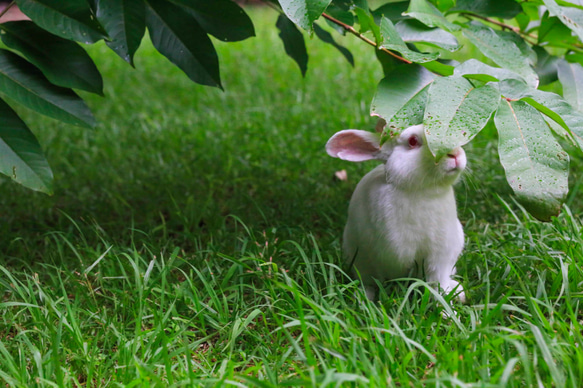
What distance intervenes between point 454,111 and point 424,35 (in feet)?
1.82

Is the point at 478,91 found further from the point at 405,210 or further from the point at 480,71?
the point at 405,210

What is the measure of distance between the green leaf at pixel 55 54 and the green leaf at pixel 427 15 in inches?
46.5

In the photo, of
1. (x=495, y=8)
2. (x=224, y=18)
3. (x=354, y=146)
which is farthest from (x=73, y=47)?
(x=495, y=8)

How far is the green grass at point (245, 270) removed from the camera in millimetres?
1823

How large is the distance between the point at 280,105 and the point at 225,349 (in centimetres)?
311

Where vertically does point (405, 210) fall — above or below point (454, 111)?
below

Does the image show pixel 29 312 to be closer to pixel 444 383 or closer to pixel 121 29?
pixel 121 29

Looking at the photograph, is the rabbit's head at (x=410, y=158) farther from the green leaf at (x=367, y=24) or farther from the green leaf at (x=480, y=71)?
the green leaf at (x=367, y=24)

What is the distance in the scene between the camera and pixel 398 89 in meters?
1.96

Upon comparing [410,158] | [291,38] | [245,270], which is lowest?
[245,270]

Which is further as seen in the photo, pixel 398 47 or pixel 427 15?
pixel 427 15

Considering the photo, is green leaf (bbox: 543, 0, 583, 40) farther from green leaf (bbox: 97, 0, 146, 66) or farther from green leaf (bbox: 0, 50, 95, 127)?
green leaf (bbox: 0, 50, 95, 127)

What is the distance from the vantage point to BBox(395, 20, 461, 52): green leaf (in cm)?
213

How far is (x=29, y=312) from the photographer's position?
7.80ft
